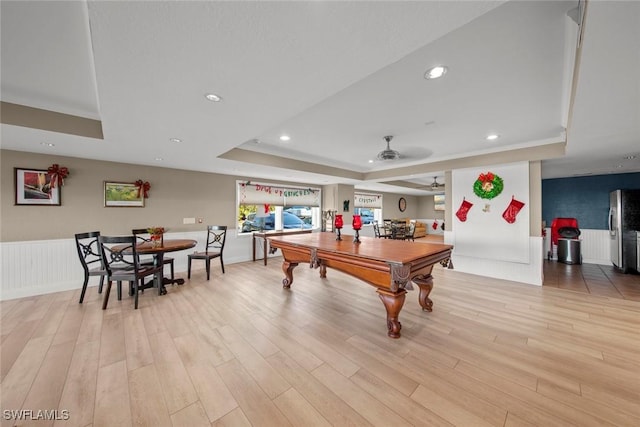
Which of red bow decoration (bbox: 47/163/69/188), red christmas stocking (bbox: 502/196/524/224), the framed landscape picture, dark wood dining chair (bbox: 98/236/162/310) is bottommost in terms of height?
dark wood dining chair (bbox: 98/236/162/310)

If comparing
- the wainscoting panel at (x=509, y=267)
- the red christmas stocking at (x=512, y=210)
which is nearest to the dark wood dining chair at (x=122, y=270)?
the wainscoting panel at (x=509, y=267)

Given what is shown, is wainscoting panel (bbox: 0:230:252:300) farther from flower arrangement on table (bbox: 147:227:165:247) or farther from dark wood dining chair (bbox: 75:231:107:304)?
flower arrangement on table (bbox: 147:227:165:247)

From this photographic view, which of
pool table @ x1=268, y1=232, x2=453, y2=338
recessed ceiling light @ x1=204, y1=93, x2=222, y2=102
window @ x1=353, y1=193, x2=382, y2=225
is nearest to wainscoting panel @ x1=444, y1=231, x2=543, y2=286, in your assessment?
pool table @ x1=268, y1=232, x2=453, y2=338

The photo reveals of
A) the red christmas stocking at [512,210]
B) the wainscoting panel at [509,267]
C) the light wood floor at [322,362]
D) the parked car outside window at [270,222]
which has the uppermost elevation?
the red christmas stocking at [512,210]

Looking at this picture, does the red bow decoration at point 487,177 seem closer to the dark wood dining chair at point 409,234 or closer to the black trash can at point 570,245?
the black trash can at point 570,245

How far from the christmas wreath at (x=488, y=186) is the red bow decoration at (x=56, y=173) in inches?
290

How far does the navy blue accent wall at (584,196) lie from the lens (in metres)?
5.41

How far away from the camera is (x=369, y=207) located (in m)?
9.92

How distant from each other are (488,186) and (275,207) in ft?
16.8

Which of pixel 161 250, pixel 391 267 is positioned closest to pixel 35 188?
pixel 161 250

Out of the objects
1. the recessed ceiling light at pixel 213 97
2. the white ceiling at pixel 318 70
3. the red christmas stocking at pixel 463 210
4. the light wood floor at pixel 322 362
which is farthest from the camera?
the red christmas stocking at pixel 463 210

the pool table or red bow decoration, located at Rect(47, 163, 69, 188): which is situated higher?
red bow decoration, located at Rect(47, 163, 69, 188)

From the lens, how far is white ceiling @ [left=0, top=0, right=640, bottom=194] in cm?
113

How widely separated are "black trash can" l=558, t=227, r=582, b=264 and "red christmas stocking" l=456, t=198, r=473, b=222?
294 cm
